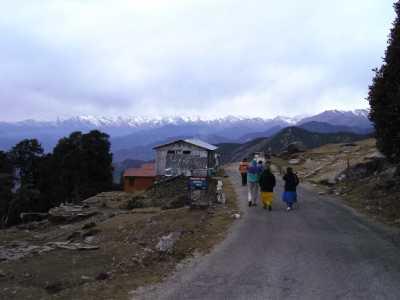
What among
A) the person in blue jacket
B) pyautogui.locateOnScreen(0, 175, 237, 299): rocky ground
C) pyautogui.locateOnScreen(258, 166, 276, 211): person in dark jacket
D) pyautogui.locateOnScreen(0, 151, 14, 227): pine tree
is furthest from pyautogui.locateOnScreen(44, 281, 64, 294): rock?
pyautogui.locateOnScreen(0, 151, 14, 227): pine tree

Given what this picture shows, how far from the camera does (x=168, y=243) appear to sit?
44.2ft

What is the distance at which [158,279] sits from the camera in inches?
410

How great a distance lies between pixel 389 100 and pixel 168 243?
9.81 meters

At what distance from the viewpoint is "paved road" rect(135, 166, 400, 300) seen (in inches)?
369

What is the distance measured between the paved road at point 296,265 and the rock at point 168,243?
1215 mm

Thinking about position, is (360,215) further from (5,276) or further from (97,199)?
(97,199)

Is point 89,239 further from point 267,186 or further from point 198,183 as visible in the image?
point 267,186

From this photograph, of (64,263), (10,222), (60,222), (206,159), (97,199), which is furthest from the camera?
(10,222)

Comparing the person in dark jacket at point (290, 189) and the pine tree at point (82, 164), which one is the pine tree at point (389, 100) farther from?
the pine tree at point (82, 164)

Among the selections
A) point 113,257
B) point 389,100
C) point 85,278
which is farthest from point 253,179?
point 85,278

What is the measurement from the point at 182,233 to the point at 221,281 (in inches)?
187

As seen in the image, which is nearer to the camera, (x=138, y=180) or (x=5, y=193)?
(x=5, y=193)

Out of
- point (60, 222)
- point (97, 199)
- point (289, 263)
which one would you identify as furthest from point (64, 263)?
point (97, 199)

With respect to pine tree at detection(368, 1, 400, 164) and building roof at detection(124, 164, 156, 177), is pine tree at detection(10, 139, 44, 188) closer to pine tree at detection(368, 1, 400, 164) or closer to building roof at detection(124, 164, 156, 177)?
building roof at detection(124, 164, 156, 177)
